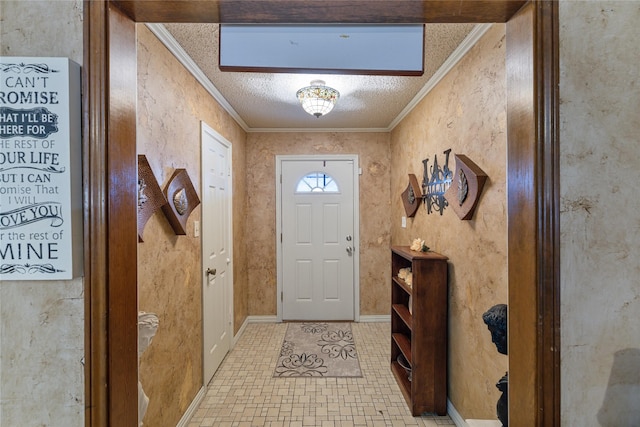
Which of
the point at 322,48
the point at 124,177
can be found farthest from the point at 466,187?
the point at 124,177

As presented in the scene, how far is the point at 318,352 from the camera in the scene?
2854mm

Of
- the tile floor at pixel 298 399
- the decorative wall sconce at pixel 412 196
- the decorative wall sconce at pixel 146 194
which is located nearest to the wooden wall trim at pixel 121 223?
the decorative wall sconce at pixel 146 194

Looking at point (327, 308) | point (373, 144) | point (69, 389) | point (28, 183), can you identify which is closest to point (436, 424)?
point (327, 308)

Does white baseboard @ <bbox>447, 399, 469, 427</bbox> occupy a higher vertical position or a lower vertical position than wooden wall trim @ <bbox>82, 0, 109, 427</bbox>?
lower

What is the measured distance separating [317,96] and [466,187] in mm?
1291

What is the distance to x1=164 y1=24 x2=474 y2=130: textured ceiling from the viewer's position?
168 centimetres

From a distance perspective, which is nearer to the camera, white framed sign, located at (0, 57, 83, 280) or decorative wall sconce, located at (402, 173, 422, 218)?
white framed sign, located at (0, 57, 83, 280)

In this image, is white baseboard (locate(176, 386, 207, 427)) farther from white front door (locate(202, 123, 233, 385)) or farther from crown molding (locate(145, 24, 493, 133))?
crown molding (locate(145, 24, 493, 133))

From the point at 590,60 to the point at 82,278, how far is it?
139 cm

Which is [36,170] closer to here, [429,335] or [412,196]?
[429,335]

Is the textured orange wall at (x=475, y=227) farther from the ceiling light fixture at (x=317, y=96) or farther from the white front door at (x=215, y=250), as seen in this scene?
the white front door at (x=215, y=250)

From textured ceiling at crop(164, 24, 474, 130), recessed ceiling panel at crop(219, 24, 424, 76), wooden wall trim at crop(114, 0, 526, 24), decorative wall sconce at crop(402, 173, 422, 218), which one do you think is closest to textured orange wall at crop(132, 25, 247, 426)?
textured ceiling at crop(164, 24, 474, 130)

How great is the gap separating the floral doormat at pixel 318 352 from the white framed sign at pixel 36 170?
2.22 metres

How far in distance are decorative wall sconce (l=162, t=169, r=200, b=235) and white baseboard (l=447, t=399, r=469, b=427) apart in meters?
2.16
